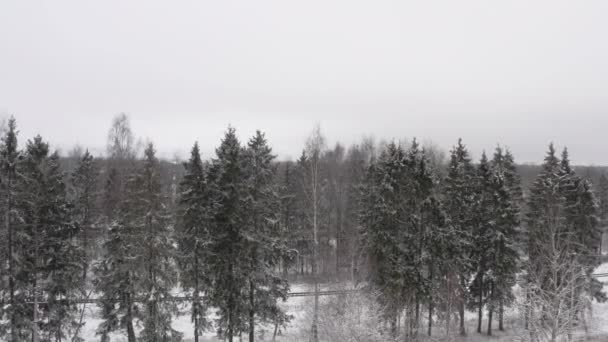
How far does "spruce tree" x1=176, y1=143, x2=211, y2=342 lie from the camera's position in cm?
2567

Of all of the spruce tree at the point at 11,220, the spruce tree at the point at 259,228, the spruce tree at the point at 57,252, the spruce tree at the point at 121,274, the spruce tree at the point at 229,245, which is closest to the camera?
the spruce tree at the point at 11,220

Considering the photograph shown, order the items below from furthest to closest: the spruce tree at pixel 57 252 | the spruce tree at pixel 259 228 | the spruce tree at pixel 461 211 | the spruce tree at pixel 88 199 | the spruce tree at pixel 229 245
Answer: the spruce tree at pixel 88 199 < the spruce tree at pixel 461 211 < the spruce tree at pixel 259 228 < the spruce tree at pixel 229 245 < the spruce tree at pixel 57 252

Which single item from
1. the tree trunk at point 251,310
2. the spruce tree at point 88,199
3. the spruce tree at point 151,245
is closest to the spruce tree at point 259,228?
the tree trunk at point 251,310

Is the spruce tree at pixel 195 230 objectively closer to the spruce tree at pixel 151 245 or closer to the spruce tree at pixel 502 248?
the spruce tree at pixel 151 245

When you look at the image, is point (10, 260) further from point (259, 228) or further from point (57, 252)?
point (259, 228)

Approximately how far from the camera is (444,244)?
2919 centimetres

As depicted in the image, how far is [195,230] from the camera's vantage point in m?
26.1

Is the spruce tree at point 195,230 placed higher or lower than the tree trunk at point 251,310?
higher

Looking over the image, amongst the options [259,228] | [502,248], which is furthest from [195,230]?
[502,248]

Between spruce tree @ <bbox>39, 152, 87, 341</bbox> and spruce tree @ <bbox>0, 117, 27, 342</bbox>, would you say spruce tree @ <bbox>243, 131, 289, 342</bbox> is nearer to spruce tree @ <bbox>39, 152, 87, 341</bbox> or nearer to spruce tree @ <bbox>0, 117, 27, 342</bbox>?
spruce tree @ <bbox>39, 152, 87, 341</bbox>

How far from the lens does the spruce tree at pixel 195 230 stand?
25.7m

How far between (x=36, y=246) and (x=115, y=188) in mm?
24068

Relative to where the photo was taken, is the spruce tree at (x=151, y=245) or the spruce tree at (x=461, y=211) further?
the spruce tree at (x=461, y=211)

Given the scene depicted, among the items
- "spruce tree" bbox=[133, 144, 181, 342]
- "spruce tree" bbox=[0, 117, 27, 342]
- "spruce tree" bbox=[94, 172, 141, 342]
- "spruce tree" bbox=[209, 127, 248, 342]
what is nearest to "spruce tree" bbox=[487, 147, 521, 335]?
"spruce tree" bbox=[209, 127, 248, 342]
